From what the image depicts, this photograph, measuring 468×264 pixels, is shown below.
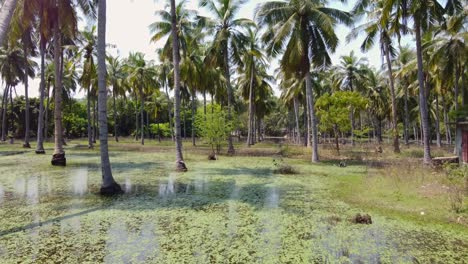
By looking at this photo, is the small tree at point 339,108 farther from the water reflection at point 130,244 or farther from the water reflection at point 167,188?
the water reflection at point 130,244

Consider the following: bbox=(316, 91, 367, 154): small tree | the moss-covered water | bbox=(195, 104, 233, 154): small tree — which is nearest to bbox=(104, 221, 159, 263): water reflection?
the moss-covered water

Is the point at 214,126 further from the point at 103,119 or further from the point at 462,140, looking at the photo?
the point at 462,140

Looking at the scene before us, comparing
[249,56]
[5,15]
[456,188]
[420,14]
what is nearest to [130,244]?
[5,15]

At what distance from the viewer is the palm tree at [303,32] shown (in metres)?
18.6

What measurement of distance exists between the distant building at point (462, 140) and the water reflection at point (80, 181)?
1591 centimetres

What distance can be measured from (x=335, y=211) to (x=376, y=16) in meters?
17.8

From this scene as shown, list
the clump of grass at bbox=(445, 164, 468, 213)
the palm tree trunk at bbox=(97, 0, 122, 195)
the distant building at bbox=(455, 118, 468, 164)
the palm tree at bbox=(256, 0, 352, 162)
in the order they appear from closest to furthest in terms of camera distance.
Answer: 1. the clump of grass at bbox=(445, 164, 468, 213)
2. the palm tree trunk at bbox=(97, 0, 122, 195)
3. the distant building at bbox=(455, 118, 468, 164)
4. the palm tree at bbox=(256, 0, 352, 162)

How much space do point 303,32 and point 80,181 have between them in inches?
550

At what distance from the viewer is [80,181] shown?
11852 millimetres

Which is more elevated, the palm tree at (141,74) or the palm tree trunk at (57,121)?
the palm tree at (141,74)

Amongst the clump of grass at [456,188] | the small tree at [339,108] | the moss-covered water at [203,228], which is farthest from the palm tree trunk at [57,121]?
the small tree at [339,108]

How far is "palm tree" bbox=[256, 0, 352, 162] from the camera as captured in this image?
18.6 metres

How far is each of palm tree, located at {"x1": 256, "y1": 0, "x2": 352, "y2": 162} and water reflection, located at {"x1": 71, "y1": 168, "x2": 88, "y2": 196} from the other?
1198cm

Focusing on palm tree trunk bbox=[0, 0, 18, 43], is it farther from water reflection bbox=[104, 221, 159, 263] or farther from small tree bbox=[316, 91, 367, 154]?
small tree bbox=[316, 91, 367, 154]
